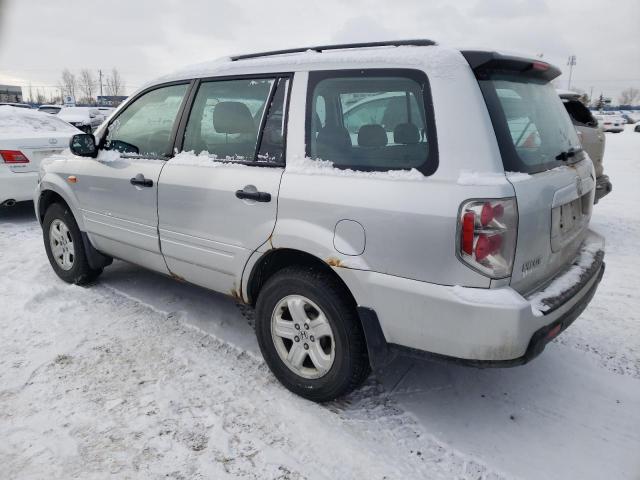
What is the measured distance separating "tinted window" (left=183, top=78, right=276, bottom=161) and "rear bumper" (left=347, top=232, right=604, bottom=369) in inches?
45.3

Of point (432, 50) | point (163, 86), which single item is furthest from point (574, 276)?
point (163, 86)

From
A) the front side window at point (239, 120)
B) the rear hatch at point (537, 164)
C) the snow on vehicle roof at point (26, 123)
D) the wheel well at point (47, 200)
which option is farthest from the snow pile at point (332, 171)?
the snow on vehicle roof at point (26, 123)

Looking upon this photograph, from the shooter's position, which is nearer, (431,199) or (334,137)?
(431,199)

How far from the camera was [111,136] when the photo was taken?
3980mm

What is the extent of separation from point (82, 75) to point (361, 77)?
128 meters

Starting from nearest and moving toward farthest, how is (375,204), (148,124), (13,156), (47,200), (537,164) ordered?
(375,204)
(537,164)
(148,124)
(47,200)
(13,156)

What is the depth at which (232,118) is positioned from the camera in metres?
3.08

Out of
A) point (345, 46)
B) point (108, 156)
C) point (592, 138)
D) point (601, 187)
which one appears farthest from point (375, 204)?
point (592, 138)

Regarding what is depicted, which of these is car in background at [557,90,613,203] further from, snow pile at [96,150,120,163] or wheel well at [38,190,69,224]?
wheel well at [38,190,69,224]

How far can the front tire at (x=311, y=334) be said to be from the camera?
2535 mm

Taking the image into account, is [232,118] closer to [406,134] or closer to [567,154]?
[406,134]

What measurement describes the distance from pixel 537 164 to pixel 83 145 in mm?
3305

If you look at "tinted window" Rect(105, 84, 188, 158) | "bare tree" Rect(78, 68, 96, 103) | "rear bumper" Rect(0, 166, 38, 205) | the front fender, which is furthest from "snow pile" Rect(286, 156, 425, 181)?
"bare tree" Rect(78, 68, 96, 103)

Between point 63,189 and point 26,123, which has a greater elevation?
point 26,123
